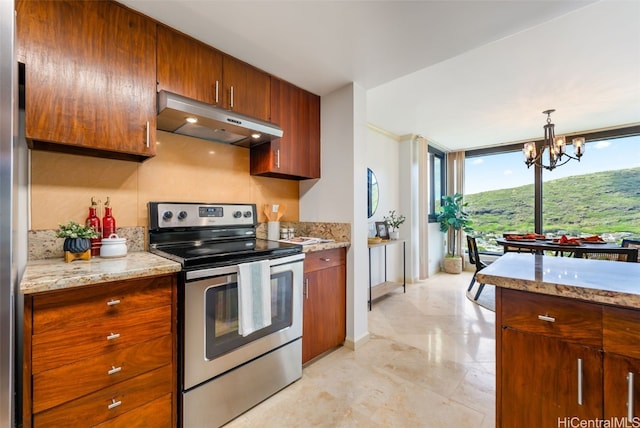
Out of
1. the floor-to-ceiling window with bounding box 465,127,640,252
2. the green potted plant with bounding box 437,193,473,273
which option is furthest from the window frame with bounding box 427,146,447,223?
the floor-to-ceiling window with bounding box 465,127,640,252

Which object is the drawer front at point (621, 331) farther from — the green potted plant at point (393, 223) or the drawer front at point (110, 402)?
the green potted plant at point (393, 223)

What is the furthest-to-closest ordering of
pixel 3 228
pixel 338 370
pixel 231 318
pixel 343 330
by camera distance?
pixel 343 330 → pixel 338 370 → pixel 231 318 → pixel 3 228

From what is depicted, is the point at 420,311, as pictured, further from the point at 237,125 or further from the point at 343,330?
the point at 237,125

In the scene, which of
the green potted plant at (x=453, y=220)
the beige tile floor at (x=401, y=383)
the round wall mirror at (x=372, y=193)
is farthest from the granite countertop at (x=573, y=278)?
the green potted plant at (x=453, y=220)

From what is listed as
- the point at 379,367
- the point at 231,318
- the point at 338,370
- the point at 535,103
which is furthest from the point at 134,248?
the point at 535,103

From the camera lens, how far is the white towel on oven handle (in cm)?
151

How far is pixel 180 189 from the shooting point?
2.00 m

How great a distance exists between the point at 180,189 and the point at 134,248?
1.70 feet

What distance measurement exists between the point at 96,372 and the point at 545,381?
1868mm

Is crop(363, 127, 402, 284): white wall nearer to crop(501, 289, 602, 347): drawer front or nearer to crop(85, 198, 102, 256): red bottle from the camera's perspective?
crop(501, 289, 602, 347): drawer front

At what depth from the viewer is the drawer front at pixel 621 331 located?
86cm

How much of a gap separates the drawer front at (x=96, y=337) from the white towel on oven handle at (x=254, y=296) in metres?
0.37

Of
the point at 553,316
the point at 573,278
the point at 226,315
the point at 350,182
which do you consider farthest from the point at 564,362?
the point at 350,182

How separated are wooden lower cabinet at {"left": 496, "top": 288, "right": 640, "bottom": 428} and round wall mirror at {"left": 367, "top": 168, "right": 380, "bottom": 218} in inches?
115
